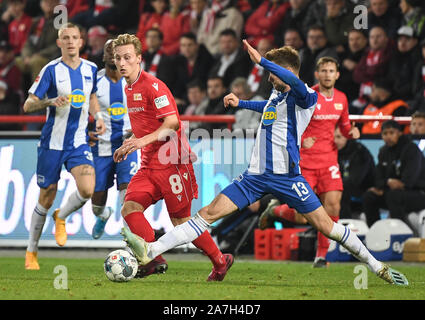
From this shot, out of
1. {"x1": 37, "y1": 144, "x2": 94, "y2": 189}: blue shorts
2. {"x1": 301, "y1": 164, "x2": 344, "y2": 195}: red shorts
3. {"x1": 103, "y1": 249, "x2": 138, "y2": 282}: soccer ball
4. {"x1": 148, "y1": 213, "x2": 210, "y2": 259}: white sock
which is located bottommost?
{"x1": 103, "y1": 249, "x2": 138, "y2": 282}: soccer ball

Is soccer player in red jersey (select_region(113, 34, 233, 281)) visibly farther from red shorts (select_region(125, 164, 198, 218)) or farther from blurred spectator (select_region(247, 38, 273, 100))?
blurred spectator (select_region(247, 38, 273, 100))

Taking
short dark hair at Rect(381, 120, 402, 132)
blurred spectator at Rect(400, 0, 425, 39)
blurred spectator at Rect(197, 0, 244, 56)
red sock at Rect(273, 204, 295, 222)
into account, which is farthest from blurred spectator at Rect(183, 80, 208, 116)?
red sock at Rect(273, 204, 295, 222)

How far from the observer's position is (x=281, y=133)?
8.27 meters

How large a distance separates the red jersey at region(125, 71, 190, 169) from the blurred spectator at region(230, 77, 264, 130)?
454 cm

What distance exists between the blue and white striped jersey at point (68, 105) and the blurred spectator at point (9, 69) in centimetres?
816

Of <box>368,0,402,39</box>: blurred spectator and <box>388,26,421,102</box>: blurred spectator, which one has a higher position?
<box>368,0,402,39</box>: blurred spectator

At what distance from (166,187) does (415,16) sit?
713 cm

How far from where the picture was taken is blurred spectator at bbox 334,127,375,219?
12.7 meters

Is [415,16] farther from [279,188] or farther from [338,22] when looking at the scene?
[279,188]

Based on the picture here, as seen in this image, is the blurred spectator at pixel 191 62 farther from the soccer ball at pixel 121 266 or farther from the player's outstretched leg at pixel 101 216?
the soccer ball at pixel 121 266

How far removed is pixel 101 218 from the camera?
37.1 ft

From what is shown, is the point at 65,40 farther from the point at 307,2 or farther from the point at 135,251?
the point at 307,2

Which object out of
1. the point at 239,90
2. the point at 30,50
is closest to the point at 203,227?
the point at 239,90

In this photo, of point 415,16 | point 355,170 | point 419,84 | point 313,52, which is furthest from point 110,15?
point 355,170
